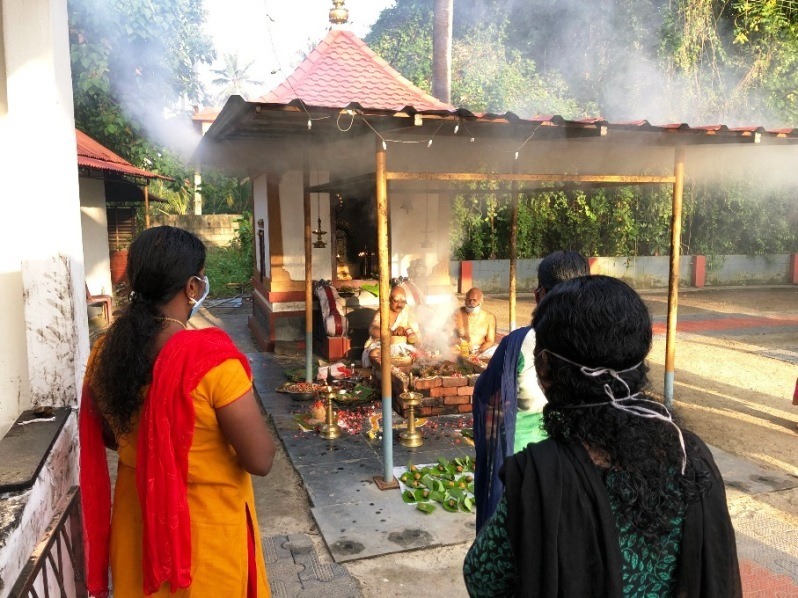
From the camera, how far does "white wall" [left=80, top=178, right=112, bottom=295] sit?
11961 millimetres

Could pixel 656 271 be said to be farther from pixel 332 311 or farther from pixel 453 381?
pixel 453 381

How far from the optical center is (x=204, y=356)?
71.8 inches

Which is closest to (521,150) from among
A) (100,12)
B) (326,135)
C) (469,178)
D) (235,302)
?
(469,178)

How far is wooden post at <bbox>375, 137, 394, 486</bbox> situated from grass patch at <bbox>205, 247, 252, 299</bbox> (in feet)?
43.2

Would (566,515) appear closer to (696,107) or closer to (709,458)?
(709,458)

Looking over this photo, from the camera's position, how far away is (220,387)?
182cm

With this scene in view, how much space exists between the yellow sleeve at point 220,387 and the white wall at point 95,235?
37.4 feet

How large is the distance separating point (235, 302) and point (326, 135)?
422 inches

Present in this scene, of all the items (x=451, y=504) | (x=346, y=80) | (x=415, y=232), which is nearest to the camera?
(x=451, y=504)

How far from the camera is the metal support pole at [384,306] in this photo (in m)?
4.32

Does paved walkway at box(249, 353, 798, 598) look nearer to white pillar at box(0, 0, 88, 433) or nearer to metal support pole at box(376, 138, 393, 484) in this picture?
metal support pole at box(376, 138, 393, 484)

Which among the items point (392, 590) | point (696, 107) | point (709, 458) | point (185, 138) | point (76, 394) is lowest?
point (392, 590)

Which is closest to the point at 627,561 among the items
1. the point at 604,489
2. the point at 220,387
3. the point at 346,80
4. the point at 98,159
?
the point at 604,489

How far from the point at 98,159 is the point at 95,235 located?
2673mm
